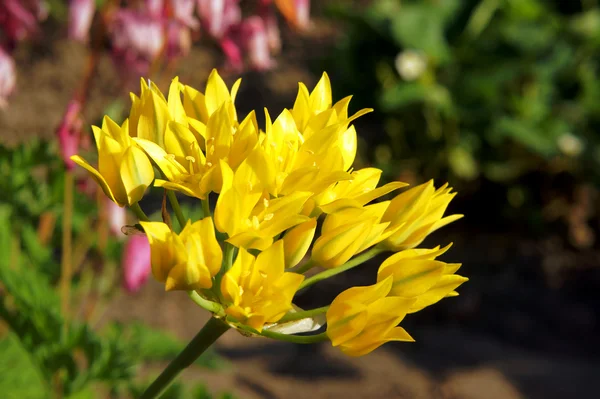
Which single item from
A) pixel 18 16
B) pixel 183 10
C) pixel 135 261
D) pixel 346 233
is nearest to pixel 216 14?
pixel 183 10

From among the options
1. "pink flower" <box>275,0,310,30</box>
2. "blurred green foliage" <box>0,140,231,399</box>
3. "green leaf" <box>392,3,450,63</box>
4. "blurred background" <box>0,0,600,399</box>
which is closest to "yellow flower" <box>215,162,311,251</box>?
"blurred green foliage" <box>0,140,231,399</box>

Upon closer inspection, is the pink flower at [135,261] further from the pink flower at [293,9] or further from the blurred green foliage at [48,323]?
the pink flower at [293,9]

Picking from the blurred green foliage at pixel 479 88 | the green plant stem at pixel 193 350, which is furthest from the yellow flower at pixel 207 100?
the blurred green foliage at pixel 479 88

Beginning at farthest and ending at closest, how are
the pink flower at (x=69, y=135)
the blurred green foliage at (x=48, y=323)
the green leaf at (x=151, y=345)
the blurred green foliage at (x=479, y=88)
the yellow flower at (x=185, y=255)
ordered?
1. the blurred green foliage at (x=479, y=88)
2. the green leaf at (x=151, y=345)
3. the pink flower at (x=69, y=135)
4. the blurred green foliage at (x=48, y=323)
5. the yellow flower at (x=185, y=255)

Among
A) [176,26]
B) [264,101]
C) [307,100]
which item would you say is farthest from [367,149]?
[307,100]

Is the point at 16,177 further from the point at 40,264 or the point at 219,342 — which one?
the point at 219,342

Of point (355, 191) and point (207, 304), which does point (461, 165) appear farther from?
point (207, 304)

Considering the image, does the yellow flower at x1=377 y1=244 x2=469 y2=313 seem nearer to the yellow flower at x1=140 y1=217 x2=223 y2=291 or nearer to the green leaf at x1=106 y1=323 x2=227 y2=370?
the yellow flower at x1=140 y1=217 x2=223 y2=291
